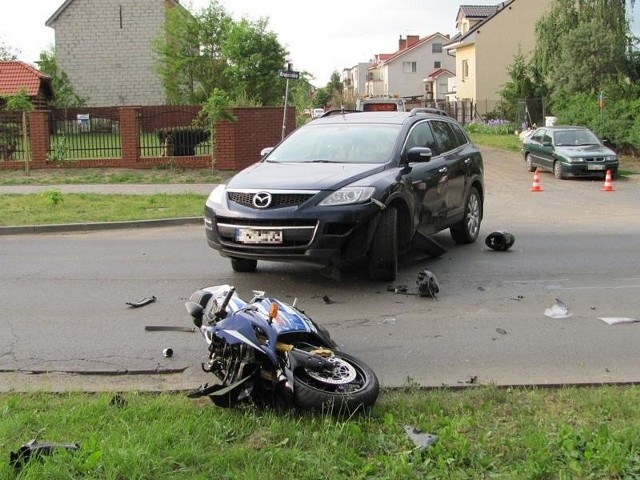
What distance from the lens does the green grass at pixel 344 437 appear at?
3.39 metres

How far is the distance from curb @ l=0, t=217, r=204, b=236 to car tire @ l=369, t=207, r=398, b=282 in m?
6.30

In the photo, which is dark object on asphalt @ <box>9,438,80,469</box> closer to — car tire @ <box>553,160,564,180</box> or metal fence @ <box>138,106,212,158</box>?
metal fence @ <box>138,106,212,158</box>

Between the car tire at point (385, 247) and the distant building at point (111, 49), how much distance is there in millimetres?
41947

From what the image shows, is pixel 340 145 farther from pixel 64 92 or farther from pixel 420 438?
pixel 64 92

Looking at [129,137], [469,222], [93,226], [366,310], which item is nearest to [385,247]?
[366,310]

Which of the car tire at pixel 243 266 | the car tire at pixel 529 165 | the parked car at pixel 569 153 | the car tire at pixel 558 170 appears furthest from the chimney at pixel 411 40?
the car tire at pixel 243 266

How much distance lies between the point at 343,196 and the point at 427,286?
1.19 meters

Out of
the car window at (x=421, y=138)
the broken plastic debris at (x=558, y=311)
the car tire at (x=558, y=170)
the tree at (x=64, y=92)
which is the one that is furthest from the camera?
the tree at (x=64, y=92)

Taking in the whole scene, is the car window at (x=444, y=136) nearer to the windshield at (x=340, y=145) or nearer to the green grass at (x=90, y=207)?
the windshield at (x=340, y=145)

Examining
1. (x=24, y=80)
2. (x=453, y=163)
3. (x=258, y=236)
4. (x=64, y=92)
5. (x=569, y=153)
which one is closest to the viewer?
(x=258, y=236)

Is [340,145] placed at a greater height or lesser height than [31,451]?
greater

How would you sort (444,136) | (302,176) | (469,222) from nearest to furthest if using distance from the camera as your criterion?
(302,176) → (444,136) → (469,222)

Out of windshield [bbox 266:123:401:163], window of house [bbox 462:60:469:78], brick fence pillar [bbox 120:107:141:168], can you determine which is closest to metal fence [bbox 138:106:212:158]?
brick fence pillar [bbox 120:107:141:168]

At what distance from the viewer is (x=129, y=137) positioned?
74.8ft
